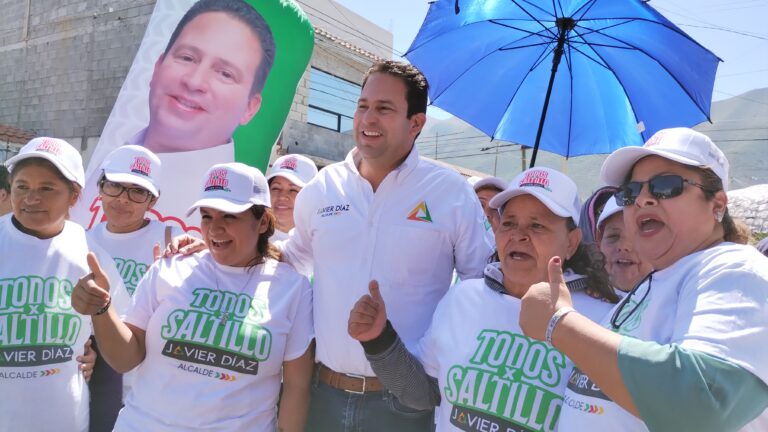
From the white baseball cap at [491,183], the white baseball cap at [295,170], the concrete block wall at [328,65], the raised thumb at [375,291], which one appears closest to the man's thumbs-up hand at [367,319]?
the raised thumb at [375,291]

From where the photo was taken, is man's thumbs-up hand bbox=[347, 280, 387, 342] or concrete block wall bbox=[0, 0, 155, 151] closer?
man's thumbs-up hand bbox=[347, 280, 387, 342]

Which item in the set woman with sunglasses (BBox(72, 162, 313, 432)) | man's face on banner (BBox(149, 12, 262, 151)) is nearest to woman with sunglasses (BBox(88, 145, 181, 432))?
woman with sunglasses (BBox(72, 162, 313, 432))

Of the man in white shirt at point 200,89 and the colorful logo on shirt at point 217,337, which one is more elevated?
the man in white shirt at point 200,89

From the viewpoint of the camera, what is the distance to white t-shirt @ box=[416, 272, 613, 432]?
1854mm

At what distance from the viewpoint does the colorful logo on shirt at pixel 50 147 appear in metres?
2.52

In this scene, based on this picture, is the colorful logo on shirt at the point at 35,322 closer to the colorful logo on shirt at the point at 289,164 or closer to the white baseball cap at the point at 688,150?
the colorful logo on shirt at the point at 289,164

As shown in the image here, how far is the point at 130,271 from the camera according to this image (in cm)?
312

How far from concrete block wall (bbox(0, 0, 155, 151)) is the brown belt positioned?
10.6 m

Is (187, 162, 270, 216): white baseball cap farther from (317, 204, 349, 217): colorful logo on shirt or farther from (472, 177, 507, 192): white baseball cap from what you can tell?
(472, 177, 507, 192): white baseball cap

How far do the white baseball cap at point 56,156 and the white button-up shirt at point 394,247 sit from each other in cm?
109

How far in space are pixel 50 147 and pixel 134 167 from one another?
82cm

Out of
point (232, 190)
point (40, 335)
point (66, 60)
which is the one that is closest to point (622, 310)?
point (232, 190)

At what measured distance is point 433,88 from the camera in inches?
153

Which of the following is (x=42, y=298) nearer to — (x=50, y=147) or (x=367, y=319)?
(x=50, y=147)
